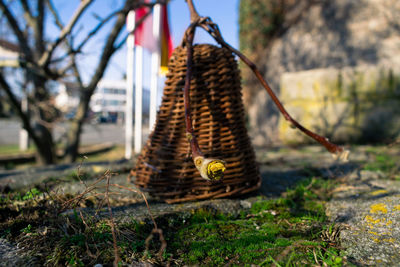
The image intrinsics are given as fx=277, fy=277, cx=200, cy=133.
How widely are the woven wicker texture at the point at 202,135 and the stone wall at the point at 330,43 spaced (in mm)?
3592

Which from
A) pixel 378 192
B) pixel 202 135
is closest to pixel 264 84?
pixel 202 135

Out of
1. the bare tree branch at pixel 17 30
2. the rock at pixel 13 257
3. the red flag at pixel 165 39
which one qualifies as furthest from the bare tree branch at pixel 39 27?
the rock at pixel 13 257

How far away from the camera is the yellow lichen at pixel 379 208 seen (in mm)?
1129

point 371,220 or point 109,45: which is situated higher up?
point 109,45

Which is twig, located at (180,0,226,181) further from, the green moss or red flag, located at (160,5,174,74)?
red flag, located at (160,5,174,74)

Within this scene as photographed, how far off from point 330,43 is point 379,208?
4.73m

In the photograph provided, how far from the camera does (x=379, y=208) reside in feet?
3.79

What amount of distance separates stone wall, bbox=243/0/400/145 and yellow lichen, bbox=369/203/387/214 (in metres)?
3.46

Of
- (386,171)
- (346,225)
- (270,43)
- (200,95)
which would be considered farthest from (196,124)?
(270,43)

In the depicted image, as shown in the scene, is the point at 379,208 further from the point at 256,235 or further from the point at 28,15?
the point at 28,15

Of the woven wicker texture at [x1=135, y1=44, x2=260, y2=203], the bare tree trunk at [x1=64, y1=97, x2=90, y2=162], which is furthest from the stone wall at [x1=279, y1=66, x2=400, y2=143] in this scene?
the bare tree trunk at [x1=64, y1=97, x2=90, y2=162]

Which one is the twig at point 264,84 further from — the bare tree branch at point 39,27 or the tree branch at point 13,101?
the bare tree branch at point 39,27

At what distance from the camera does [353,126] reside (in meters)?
3.91

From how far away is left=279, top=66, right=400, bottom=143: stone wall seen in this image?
3.77 meters
